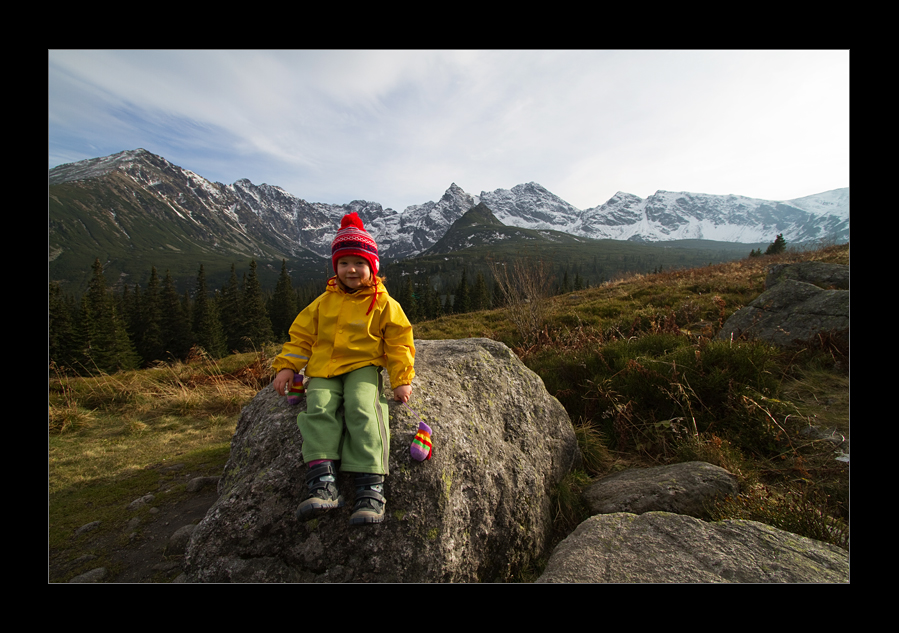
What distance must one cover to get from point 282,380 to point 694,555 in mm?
3540

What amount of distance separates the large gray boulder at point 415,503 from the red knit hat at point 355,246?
4.41 feet

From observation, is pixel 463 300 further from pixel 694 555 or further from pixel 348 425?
pixel 694 555

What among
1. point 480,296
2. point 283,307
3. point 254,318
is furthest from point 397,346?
point 480,296

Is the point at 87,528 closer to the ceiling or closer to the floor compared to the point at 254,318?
closer to the floor

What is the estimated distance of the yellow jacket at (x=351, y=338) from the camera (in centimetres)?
325

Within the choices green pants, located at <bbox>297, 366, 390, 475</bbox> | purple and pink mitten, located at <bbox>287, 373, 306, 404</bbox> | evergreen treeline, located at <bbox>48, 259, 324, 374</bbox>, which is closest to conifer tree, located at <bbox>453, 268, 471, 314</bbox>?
evergreen treeline, located at <bbox>48, 259, 324, 374</bbox>

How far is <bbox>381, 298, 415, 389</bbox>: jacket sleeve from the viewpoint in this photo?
3.23 m

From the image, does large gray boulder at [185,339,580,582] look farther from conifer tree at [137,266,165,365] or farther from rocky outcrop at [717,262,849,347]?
conifer tree at [137,266,165,365]

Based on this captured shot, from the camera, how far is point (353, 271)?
3.50 metres

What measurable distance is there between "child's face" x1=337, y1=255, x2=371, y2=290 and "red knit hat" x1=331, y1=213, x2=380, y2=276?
52 mm

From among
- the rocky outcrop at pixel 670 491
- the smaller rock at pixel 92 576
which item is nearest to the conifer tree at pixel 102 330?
the smaller rock at pixel 92 576
